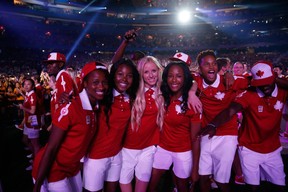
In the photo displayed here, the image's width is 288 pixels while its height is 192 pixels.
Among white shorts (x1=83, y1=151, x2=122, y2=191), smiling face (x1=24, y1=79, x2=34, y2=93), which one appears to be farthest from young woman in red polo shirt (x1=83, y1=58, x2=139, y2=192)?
smiling face (x1=24, y1=79, x2=34, y2=93)

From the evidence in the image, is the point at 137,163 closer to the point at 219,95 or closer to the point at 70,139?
the point at 70,139

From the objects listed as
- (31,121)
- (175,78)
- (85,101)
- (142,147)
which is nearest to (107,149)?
(142,147)

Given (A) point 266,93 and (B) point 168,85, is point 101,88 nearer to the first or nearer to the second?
(B) point 168,85

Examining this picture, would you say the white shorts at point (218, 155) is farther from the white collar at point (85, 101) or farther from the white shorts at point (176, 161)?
the white collar at point (85, 101)

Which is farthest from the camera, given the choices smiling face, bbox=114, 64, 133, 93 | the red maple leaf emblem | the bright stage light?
the bright stage light

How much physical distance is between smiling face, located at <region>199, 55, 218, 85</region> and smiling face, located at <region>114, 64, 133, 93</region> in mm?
1205

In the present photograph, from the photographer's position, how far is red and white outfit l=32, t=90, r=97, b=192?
7.27ft

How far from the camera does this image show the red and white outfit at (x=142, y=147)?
120 inches

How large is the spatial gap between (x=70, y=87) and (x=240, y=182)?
3.60 meters

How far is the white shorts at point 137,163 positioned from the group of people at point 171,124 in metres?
0.01

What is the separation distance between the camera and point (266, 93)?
10.3 ft

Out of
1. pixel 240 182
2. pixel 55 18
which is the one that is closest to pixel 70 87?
pixel 240 182

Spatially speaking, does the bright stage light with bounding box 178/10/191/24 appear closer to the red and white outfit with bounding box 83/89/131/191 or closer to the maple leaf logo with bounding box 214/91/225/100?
the maple leaf logo with bounding box 214/91/225/100

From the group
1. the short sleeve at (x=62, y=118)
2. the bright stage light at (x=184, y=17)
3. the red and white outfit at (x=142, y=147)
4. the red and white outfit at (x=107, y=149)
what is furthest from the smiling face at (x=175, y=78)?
the bright stage light at (x=184, y=17)
